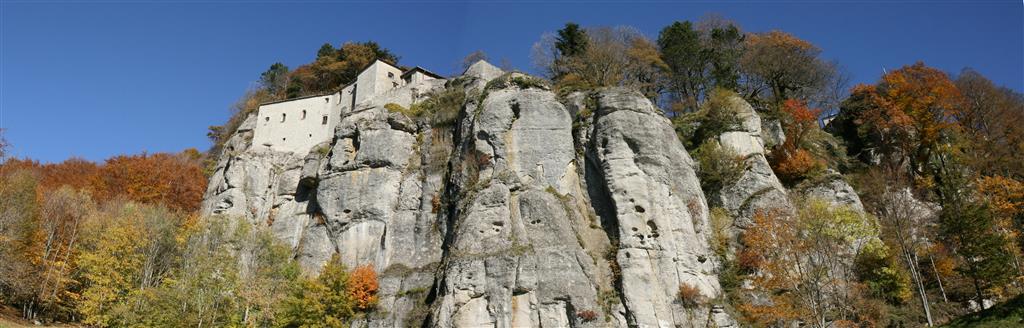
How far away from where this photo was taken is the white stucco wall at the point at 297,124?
139 feet

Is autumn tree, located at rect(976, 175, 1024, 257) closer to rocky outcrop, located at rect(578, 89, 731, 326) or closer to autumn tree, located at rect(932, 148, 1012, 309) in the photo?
autumn tree, located at rect(932, 148, 1012, 309)

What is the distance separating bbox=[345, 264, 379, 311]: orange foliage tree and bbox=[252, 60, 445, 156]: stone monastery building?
14.3 m

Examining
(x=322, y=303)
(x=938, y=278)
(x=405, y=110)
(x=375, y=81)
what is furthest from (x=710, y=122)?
(x=322, y=303)

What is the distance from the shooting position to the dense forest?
1043 inches

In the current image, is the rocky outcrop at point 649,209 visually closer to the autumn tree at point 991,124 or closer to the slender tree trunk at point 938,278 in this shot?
the slender tree trunk at point 938,278

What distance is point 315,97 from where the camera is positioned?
43.9 metres

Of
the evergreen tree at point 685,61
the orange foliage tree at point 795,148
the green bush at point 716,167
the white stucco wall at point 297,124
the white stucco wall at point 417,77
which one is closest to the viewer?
the green bush at point 716,167

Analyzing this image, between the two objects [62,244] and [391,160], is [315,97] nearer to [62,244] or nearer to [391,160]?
[391,160]

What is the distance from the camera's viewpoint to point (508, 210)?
2848cm

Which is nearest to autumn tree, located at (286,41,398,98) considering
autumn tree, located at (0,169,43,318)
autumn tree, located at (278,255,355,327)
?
autumn tree, located at (0,169,43,318)

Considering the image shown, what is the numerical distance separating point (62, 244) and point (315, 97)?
17.0 meters

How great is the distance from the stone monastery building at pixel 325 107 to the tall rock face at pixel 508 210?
297 centimetres

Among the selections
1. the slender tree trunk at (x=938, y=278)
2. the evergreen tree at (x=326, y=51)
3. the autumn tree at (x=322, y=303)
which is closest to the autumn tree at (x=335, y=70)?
the evergreen tree at (x=326, y=51)

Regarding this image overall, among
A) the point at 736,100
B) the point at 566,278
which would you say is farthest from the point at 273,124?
the point at 736,100
